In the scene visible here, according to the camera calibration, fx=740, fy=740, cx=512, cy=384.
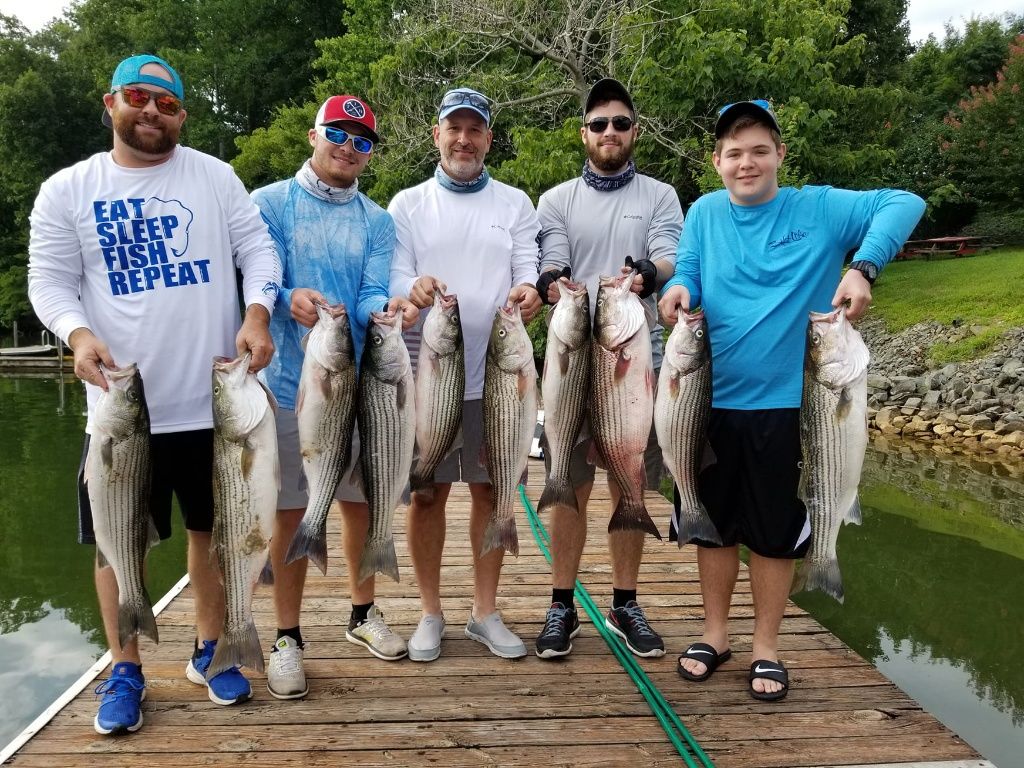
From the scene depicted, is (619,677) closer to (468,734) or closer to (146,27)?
(468,734)

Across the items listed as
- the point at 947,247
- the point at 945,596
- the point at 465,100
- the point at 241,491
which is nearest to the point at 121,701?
the point at 241,491

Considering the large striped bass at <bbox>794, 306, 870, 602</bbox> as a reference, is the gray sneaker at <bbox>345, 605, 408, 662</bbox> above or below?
below

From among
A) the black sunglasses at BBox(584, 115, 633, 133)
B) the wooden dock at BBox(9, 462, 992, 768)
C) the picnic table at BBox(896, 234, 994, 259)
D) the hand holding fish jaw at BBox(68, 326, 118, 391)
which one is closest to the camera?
the hand holding fish jaw at BBox(68, 326, 118, 391)

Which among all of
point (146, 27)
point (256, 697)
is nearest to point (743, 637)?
point (256, 697)

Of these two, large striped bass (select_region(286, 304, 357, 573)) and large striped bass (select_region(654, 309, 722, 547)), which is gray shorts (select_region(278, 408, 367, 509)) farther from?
large striped bass (select_region(654, 309, 722, 547))

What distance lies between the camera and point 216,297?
10.2 ft

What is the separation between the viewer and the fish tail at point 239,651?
9.74ft

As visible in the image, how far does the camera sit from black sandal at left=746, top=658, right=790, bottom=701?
11.2 ft

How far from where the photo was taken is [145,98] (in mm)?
2975

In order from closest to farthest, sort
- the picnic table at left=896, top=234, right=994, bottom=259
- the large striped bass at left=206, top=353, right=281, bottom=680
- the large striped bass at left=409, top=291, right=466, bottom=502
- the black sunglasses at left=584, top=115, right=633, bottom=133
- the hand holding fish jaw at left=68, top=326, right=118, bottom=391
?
the hand holding fish jaw at left=68, top=326, right=118, bottom=391
the large striped bass at left=206, top=353, right=281, bottom=680
the large striped bass at left=409, top=291, right=466, bottom=502
the black sunglasses at left=584, top=115, right=633, bottom=133
the picnic table at left=896, top=234, right=994, bottom=259

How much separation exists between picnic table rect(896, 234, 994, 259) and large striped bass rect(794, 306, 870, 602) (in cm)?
2548

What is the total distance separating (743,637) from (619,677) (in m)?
0.93

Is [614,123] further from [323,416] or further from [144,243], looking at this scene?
[144,243]

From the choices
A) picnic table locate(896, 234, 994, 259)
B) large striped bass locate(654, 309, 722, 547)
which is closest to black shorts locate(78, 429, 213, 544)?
large striped bass locate(654, 309, 722, 547)
